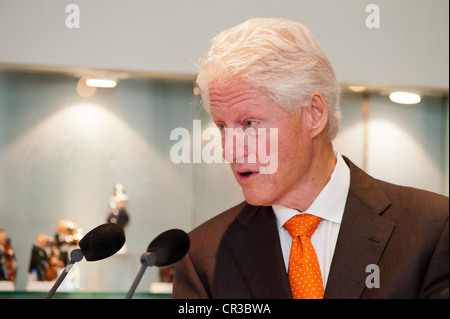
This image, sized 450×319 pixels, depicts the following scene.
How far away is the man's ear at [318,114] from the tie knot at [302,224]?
0.53 feet

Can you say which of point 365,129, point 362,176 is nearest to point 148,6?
point 362,176

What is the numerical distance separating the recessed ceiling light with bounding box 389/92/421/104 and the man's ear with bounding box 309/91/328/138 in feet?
2.88

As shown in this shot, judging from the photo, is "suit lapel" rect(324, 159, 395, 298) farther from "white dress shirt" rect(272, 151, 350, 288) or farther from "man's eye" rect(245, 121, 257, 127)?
"man's eye" rect(245, 121, 257, 127)

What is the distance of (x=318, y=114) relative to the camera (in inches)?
54.9

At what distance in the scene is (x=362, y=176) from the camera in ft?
4.61

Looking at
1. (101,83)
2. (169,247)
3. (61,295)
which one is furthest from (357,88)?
(169,247)

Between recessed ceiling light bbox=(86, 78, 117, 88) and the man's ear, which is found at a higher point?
recessed ceiling light bbox=(86, 78, 117, 88)

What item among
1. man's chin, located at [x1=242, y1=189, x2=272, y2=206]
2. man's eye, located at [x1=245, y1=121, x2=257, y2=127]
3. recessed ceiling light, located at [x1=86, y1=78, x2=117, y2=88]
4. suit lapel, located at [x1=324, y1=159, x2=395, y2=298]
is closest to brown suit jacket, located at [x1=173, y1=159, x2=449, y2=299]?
suit lapel, located at [x1=324, y1=159, x2=395, y2=298]

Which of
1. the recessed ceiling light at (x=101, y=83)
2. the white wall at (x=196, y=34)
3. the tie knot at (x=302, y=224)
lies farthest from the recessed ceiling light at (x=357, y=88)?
the tie knot at (x=302, y=224)

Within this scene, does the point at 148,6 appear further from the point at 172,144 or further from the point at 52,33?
the point at 172,144

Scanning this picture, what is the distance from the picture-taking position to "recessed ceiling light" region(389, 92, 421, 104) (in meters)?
2.20

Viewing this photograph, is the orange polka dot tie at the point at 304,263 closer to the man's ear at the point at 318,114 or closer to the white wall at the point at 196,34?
the man's ear at the point at 318,114

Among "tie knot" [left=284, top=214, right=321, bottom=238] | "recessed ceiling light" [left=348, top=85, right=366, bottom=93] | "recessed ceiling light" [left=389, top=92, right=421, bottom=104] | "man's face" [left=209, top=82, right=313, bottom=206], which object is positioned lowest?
"tie knot" [left=284, top=214, right=321, bottom=238]
